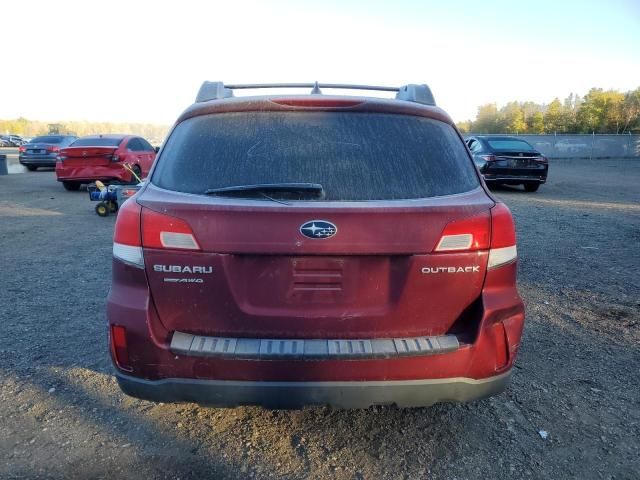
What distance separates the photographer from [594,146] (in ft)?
127

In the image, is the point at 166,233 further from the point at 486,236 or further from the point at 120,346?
the point at 486,236

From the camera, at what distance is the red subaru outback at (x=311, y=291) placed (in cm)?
233

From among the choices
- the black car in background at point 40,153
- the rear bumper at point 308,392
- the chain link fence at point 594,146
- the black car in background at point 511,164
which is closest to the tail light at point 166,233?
the rear bumper at point 308,392

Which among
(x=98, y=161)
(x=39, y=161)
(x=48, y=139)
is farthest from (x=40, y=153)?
(x=98, y=161)

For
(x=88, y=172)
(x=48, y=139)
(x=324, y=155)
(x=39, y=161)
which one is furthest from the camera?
(x=48, y=139)

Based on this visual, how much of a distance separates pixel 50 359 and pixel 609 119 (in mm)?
62852

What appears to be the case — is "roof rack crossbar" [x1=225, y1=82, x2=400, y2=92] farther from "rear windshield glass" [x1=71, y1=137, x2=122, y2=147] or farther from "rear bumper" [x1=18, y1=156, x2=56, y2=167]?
"rear bumper" [x1=18, y1=156, x2=56, y2=167]

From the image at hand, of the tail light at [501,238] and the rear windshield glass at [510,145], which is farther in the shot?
the rear windshield glass at [510,145]

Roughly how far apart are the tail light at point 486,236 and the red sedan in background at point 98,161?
40.3ft

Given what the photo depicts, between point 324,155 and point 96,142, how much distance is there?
1331cm

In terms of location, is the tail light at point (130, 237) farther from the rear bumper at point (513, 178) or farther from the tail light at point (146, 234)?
the rear bumper at point (513, 178)

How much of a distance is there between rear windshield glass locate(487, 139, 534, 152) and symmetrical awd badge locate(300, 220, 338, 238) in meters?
14.0

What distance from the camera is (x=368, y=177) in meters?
2.56

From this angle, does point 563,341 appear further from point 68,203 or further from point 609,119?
point 609,119
